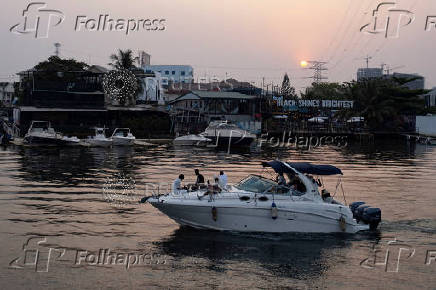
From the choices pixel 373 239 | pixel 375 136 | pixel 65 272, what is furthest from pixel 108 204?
pixel 375 136

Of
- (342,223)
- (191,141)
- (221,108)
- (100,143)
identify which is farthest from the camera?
(221,108)

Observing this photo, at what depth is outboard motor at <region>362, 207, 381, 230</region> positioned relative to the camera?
77.4ft

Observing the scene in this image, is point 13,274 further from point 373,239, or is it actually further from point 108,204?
point 373,239

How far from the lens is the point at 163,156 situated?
5481 cm

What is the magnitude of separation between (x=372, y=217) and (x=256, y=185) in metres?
5.18

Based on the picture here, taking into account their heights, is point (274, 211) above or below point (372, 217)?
above

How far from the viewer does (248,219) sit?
2181 centimetres

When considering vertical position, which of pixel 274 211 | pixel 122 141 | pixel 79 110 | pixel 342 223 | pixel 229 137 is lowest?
pixel 342 223

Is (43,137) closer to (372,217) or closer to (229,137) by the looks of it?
(229,137)

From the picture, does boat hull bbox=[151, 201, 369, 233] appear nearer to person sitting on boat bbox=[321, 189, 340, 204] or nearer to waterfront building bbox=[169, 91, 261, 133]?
person sitting on boat bbox=[321, 189, 340, 204]

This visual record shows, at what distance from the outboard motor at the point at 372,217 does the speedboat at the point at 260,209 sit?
1.04 meters

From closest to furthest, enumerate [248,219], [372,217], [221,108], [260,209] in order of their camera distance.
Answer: [260,209] < [248,219] < [372,217] < [221,108]

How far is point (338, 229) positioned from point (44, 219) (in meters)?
12.4

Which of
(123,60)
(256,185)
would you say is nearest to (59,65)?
(123,60)
